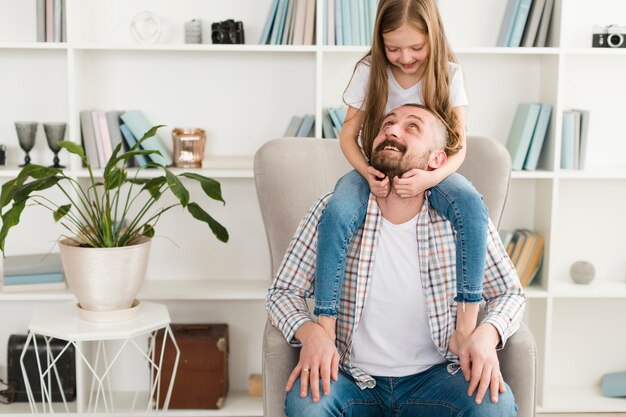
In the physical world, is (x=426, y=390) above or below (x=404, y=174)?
below

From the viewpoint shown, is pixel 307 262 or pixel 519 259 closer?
pixel 307 262

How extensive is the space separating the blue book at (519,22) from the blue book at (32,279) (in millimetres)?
1799

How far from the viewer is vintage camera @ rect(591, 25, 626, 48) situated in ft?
10.1

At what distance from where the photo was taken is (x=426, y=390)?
5.99 ft

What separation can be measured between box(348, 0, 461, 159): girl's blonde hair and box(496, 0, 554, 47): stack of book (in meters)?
0.85

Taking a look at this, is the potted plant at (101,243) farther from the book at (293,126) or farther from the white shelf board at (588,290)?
the white shelf board at (588,290)

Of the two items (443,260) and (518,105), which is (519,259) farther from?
(443,260)

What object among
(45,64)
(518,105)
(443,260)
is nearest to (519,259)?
(518,105)

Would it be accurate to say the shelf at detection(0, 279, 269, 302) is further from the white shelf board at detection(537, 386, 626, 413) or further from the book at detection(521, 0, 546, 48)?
the book at detection(521, 0, 546, 48)

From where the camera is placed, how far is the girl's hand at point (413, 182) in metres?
1.87

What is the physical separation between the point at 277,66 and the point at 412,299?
5.01 feet

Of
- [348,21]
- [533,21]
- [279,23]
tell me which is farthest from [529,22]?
[279,23]

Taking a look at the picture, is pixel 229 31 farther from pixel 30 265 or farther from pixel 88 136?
pixel 30 265

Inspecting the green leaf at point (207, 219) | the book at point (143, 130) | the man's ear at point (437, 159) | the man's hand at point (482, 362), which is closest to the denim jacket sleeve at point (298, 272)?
the man's ear at point (437, 159)
